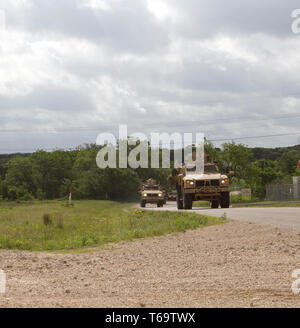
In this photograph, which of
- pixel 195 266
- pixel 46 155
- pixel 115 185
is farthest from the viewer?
pixel 46 155

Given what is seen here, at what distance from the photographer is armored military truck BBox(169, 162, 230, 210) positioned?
28984 mm

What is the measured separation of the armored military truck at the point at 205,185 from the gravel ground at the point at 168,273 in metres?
14.2

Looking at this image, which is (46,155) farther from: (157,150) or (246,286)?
(246,286)

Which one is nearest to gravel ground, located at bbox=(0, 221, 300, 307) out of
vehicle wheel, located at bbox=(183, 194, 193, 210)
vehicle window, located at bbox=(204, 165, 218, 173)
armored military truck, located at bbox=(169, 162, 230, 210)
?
armored military truck, located at bbox=(169, 162, 230, 210)

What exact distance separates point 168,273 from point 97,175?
69.4 m

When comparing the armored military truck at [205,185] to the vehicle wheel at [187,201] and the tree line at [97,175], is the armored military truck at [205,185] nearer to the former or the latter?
the vehicle wheel at [187,201]

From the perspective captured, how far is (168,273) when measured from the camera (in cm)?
950

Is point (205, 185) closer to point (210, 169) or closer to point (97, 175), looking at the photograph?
point (210, 169)

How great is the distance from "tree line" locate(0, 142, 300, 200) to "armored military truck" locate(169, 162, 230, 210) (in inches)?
600

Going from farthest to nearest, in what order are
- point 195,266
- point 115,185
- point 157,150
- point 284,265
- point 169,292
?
point 157,150 < point 115,185 < point 195,266 < point 284,265 < point 169,292
